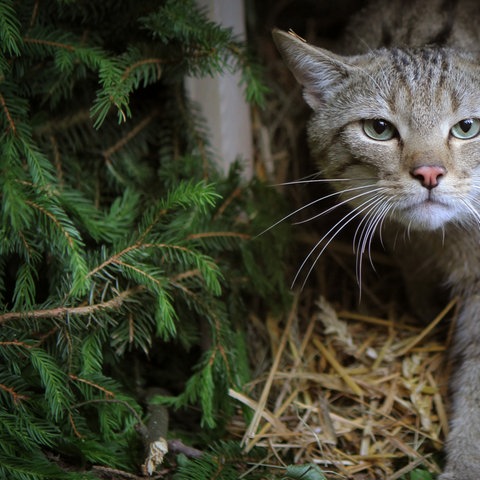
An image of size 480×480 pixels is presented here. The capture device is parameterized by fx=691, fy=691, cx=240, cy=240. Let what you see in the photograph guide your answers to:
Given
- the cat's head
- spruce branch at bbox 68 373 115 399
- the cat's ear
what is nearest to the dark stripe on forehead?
the cat's head

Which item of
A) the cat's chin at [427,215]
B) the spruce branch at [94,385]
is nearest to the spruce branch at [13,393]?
the spruce branch at [94,385]

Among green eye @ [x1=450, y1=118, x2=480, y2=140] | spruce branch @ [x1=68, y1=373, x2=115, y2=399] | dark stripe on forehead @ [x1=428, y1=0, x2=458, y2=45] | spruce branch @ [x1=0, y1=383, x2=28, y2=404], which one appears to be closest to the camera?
spruce branch @ [x1=0, y1=383, x2=28, y2=404]

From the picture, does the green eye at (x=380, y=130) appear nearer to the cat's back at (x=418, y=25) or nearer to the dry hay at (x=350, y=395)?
the cat's back at (x=418, y=25)

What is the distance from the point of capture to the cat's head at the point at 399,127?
1959 mm

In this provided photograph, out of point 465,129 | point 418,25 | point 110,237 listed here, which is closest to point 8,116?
point 110,237

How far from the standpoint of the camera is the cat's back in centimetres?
248

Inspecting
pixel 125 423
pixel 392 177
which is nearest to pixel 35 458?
pixel 125 423

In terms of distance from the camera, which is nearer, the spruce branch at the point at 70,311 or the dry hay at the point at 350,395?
the spruce branch at the point at 70,311

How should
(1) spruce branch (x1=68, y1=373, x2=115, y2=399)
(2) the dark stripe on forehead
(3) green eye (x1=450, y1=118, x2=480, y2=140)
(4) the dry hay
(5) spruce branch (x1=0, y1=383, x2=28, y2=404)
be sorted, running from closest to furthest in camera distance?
1. (5) spruce branch (x1=0, y1=383, x2=28, y2=404)
2. (1) spruce branch (x1=68, y1=373, x2=115, y2=399)
3. (3) green eye (x1=450, y1=118, x2=480, y2=140)
4. (4) the dry hay
5. (2) the dark stripe on forehead

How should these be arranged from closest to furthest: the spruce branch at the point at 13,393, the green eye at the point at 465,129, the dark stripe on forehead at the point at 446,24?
the spruce branch at the point at 13,393, the green eye at the point at 465,129, the dark stripe on forehead at the point at 446,24

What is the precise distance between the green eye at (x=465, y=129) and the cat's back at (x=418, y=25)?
462 mm

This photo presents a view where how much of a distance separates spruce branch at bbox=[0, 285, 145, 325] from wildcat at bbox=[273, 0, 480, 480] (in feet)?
2.43

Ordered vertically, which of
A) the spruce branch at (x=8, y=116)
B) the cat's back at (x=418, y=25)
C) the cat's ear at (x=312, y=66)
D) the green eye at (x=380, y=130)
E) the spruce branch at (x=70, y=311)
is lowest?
the spruce branch at (x=70, y=311)

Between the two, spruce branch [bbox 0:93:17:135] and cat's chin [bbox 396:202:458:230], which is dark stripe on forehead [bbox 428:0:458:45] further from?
spruce branch [bbox 0:93:17:135]
